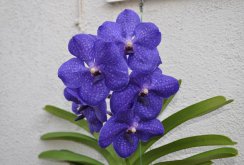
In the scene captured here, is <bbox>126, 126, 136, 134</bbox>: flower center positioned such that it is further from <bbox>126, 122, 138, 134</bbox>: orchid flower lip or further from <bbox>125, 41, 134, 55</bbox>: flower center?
<bbox>125, 41, 134, 55</bbox>: flower center

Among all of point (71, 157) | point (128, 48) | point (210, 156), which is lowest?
point (71, 157)

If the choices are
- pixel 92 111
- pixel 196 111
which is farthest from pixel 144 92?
pixel 196 111

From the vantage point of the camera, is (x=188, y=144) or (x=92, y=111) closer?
(x=92, y=111)

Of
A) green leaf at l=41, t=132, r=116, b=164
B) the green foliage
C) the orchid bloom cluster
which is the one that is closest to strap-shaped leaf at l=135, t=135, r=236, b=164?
the green foliage

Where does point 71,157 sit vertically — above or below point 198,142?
below

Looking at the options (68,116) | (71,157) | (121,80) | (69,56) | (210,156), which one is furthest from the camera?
(69,56)

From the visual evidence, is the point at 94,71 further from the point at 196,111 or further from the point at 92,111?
the point at 196,111

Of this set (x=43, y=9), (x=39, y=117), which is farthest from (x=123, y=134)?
(x=43, y=9)
